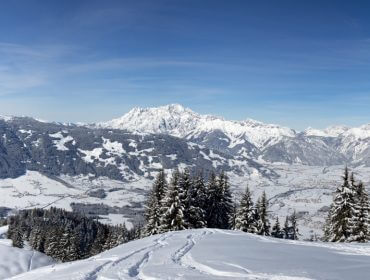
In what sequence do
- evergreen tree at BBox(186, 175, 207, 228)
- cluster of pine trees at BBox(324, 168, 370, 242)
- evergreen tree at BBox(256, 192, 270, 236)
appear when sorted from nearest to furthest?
cluster of pine trees at BBox(324, 168, 370, 242) → evergreen tree at BBox(186, 175, 207, 228) → evergreen tree at BBox(256, 192, 270, 236)

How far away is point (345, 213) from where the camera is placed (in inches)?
1975

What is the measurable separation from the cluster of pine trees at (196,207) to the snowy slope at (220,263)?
19.3 meters

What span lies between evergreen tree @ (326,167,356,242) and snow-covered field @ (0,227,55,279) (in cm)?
6417

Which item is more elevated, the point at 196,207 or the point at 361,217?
the point at 361,217

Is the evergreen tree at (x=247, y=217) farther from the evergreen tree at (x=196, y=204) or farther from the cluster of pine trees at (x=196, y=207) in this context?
the evergreen tree at (x=196, y=204)

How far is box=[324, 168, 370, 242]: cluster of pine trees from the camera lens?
4926cm

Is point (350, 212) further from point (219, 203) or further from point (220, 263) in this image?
point (220, 263)

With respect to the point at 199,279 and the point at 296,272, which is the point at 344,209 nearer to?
the point at 296,272

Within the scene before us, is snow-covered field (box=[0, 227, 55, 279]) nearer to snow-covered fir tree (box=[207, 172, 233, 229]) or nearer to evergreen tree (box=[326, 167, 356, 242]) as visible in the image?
snow-covered fir tree (box=[207, 172, 233, 229])

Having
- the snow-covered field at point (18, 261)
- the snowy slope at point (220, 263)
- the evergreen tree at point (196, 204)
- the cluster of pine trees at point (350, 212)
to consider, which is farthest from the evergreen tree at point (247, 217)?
the snow-covered field at point (18, 261)

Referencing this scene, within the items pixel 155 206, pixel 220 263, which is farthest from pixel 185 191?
pixel 220 263

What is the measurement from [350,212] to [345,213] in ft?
1.90

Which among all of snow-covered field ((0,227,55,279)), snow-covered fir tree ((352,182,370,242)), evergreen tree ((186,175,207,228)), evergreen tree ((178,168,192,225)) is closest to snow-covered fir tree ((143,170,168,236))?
evergreen tree ((178,168,192,225))

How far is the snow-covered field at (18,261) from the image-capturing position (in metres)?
86.6
